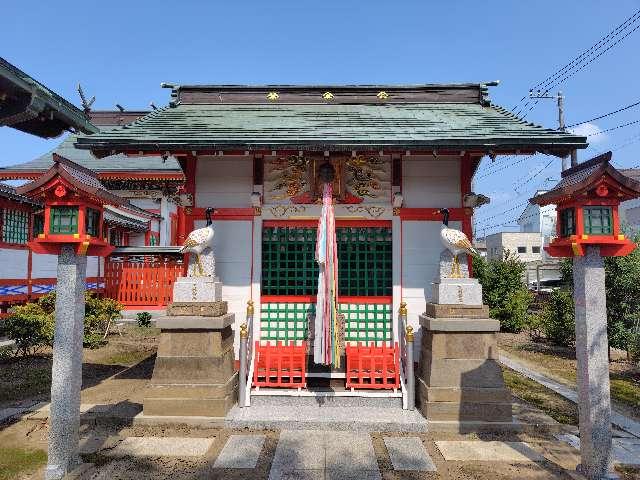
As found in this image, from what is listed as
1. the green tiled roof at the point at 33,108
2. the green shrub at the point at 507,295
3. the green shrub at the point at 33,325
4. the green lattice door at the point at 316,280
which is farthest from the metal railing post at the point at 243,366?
the green shrub at the point at 507,295

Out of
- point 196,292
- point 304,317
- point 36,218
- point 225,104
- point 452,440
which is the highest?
point 225,104

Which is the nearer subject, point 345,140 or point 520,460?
point 520,460

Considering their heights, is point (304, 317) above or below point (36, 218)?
below

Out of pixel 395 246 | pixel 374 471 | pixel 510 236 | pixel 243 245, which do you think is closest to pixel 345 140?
pixel 395 246

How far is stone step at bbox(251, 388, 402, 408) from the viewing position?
7793mm

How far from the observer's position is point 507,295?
1934cm

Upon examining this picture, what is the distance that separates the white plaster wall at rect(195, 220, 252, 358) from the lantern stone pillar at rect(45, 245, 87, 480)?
3508 millimetres

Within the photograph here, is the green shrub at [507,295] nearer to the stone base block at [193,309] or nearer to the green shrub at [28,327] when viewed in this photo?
the stone base block at [193,309]

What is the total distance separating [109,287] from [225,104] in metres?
11.8

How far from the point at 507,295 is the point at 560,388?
10.0 m

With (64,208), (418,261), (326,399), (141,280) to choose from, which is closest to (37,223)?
(141,280)

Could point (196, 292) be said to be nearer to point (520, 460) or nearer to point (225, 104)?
point (225, 104)

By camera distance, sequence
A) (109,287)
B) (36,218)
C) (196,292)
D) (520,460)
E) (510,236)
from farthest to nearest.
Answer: (510,236), (109,287), (36,218), (196,292), (520,460)

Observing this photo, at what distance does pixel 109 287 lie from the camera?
59.8ft
